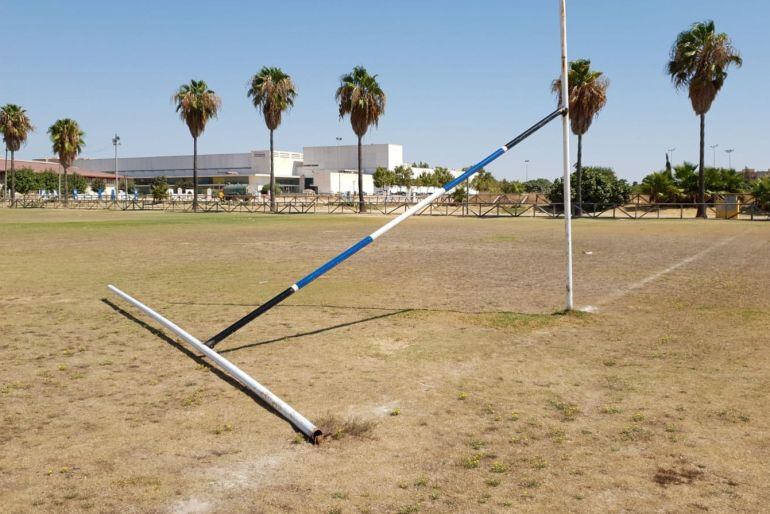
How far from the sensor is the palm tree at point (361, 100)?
59125mm

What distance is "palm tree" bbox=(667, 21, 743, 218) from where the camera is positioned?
149 feet

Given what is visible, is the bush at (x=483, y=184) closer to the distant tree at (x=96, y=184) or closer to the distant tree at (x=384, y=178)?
the distant tree at (x=384, y=178)

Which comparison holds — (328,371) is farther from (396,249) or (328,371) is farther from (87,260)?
(396,249)

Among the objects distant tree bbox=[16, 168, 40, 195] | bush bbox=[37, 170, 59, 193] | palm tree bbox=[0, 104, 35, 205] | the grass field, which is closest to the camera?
the grass field

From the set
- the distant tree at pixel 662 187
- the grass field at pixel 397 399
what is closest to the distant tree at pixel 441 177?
the distant tree at pixel 662 187

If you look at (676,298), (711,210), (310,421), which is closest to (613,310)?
(676,298)

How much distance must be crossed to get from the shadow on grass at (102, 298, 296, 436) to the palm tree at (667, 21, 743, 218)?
43060 mm

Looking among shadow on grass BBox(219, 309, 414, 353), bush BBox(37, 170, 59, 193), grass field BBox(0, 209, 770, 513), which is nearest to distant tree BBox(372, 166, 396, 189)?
bush BBox(37, 170, 59, 193)

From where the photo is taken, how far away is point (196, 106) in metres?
65.8

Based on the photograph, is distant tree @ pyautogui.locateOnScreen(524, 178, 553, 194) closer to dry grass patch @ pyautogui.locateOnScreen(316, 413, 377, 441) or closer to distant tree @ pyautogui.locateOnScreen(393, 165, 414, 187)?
distant tree @ pyautogui.locateOnScreen(393, 165, 414, 187)

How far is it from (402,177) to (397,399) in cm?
13535

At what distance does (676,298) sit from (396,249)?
416 inches

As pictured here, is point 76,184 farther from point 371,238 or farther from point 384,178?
point 371,238

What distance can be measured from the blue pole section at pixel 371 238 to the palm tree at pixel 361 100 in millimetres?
49917
